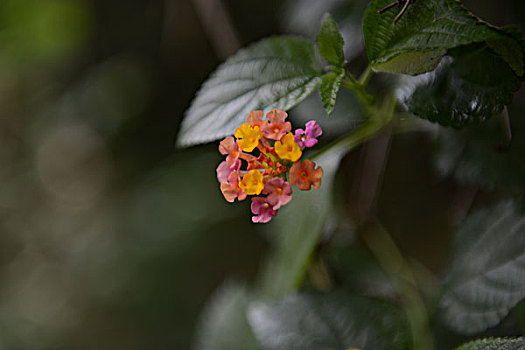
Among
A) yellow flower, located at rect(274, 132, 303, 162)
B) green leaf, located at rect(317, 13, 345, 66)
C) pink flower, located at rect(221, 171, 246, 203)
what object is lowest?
pink flower, located at rect(221, 171, 246, 203)

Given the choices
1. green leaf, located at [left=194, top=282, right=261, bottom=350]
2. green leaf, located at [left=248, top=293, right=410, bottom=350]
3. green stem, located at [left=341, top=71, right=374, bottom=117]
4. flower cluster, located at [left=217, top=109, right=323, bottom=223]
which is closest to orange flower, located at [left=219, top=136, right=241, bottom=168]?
flower cluster, located at [left=217, top=109, right=323, bottom=223]

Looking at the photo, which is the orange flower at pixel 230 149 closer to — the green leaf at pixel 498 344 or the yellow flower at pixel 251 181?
the yellow flower at pixel 251 181

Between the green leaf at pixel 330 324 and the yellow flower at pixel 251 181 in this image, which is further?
the green leaf at pixel 330 324

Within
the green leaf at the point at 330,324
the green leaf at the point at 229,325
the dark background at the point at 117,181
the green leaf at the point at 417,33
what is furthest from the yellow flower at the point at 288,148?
the dark background at the point at 117,181

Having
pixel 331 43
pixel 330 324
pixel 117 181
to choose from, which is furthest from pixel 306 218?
pixel 117 181

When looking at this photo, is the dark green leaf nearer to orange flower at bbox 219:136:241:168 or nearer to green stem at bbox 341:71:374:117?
green stem at bbox 341:71:374:117

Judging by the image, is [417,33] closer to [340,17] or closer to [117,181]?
[340,17]
